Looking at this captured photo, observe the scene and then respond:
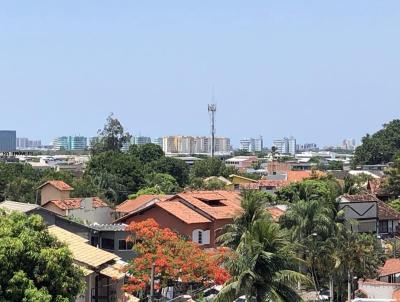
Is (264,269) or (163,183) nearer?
(264,269)

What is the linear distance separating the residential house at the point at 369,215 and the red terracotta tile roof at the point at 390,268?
6607 millimetres

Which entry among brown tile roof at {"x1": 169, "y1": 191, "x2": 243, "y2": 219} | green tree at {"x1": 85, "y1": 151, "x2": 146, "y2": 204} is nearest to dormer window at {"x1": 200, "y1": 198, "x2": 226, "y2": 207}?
brown tile roof at {"x1": 169, "y1": 191, "x2": 243, "y2": 219}

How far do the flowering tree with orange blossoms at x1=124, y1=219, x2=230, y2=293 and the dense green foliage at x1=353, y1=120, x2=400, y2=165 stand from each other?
107 meters

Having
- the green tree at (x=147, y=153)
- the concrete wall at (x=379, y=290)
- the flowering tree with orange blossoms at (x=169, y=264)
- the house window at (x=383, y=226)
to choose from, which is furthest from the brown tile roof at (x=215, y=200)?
the green tree at (x=147, y=153)

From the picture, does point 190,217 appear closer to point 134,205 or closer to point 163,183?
point 134,205

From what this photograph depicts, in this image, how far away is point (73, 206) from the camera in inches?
2039

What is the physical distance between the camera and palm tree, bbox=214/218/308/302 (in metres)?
19.9

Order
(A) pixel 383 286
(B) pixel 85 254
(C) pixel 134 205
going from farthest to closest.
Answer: (C) pixel 134 205 < (A) pixel 383 286 < (B) pixel 85 254

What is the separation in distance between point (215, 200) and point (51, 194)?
1473cm

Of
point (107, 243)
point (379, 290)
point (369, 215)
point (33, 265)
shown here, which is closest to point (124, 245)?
point (107, 243)

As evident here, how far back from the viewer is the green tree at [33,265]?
18.1m

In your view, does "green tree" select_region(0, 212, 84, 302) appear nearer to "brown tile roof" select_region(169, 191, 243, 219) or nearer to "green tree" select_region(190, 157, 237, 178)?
"brown tile roof" select_region(169, 191, 243, 219)

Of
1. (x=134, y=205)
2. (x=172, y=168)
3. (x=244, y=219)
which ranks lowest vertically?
(x=134, y=205)

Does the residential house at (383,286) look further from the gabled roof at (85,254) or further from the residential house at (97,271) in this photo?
the gabled roof at (85,254)
